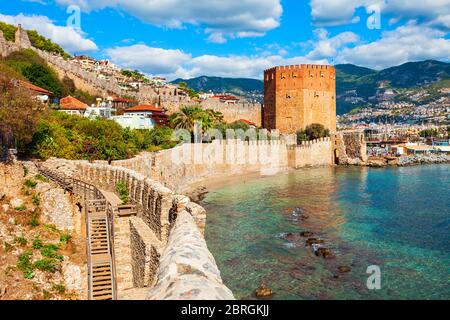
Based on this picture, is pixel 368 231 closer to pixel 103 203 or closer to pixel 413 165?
pixel 103 203

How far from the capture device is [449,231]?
52.0ft

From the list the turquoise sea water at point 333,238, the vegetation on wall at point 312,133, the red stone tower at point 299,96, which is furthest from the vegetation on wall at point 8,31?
the vegetation on wall at point 312,133

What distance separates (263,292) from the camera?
9.69m

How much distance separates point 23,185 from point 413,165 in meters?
46.2

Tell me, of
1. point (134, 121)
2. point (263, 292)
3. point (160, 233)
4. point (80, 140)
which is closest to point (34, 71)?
point (134, 121)

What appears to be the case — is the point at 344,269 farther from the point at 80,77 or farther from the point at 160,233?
the point at 80,77

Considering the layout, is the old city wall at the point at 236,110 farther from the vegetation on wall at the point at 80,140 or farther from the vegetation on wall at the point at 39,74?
the vegetation on wall at the point at 80,140

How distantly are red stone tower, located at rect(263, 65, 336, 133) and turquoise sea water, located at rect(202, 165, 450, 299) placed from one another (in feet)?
66.8

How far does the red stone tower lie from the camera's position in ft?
155

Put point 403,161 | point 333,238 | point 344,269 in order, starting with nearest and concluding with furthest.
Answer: point 344,269, point 333,238, point 403,161

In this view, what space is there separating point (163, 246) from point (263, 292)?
445 cm

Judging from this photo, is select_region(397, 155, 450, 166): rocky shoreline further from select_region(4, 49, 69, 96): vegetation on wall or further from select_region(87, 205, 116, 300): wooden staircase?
select_region(87, 205, 116, 300): wooden staircase

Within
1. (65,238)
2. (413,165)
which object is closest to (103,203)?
(65,238)

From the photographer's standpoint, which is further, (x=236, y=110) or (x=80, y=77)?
(x=236, y=110)
